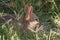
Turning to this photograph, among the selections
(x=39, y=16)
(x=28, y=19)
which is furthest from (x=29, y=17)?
(x=39, y=16)

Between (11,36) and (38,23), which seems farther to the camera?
(38,23)

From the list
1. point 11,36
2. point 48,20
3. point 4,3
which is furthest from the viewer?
point 4,3

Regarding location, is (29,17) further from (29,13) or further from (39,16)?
(39,16)

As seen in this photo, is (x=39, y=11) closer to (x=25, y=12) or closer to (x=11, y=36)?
(x=25, y=12)

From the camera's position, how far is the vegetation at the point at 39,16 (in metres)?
3.28

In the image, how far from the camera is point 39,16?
4.07 m

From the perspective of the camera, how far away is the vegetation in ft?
10.8

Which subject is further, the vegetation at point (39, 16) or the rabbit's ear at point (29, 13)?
the rabbit's ear at point (29, 13)

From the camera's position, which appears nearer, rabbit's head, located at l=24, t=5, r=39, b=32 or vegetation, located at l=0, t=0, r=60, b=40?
vegetation, located at l=0, t=0, r=60, b=40

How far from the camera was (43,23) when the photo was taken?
387 centimetres

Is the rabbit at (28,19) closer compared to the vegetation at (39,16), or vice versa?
the vegetation at (39,16)

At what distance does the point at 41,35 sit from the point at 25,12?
0.39 meters

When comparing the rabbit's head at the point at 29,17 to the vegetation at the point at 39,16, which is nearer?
the vegetation at the point at 39,16

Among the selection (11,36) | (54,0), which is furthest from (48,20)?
(11,36)
